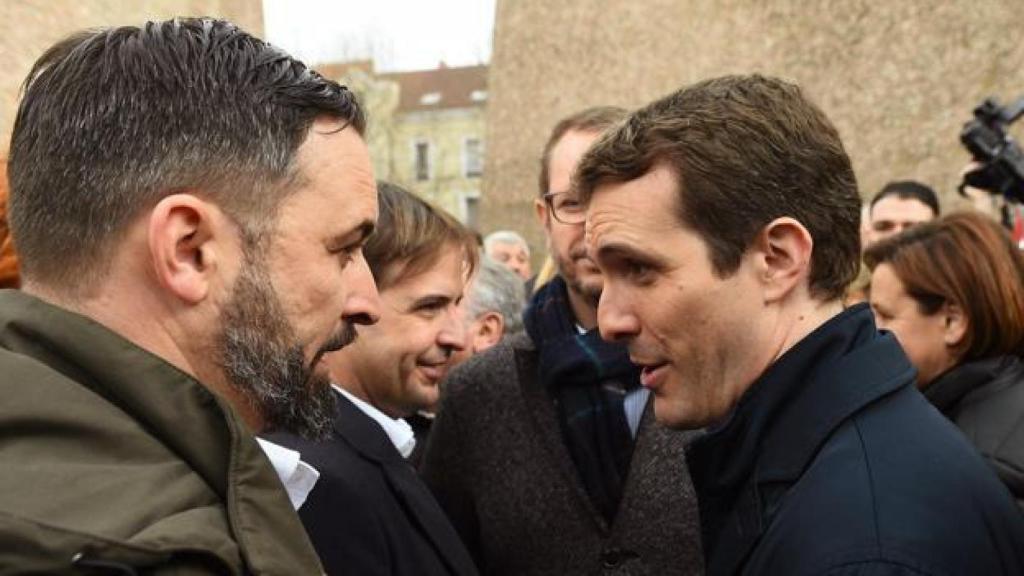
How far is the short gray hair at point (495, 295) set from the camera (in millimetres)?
3833

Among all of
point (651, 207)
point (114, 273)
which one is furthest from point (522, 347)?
point (114, 273)

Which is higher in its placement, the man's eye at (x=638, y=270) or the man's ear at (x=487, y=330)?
the man's eye at (x=638, y=270)

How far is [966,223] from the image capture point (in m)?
3.07

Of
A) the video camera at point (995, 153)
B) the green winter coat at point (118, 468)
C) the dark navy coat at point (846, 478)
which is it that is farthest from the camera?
the video camera at point (995, 153)

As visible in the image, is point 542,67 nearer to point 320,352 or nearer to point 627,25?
point 627,25

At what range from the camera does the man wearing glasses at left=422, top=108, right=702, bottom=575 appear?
7.95 feet

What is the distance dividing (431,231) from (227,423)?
4.92 feet

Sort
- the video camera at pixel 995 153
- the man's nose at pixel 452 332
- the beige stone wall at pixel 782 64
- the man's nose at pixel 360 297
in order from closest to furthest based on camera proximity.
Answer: the man's nose at pixel 360 297 → the man's nose at pixel 452 332 → the video camera at pixel 995 153 → the beige stone wall at pixel 782 64

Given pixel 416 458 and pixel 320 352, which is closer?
pixel 320 352

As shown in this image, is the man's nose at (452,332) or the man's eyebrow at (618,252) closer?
the man's eyebrow at (618,252)

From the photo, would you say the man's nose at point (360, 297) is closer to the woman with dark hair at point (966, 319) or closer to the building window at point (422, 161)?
the woman with dark hair at point (966, 319)

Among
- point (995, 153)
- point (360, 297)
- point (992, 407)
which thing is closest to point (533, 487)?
point (360, 297)

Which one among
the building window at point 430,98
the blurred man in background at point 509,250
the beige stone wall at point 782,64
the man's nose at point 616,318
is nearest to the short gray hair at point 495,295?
the man's nose at point 616,318

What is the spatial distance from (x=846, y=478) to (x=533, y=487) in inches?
47.0
